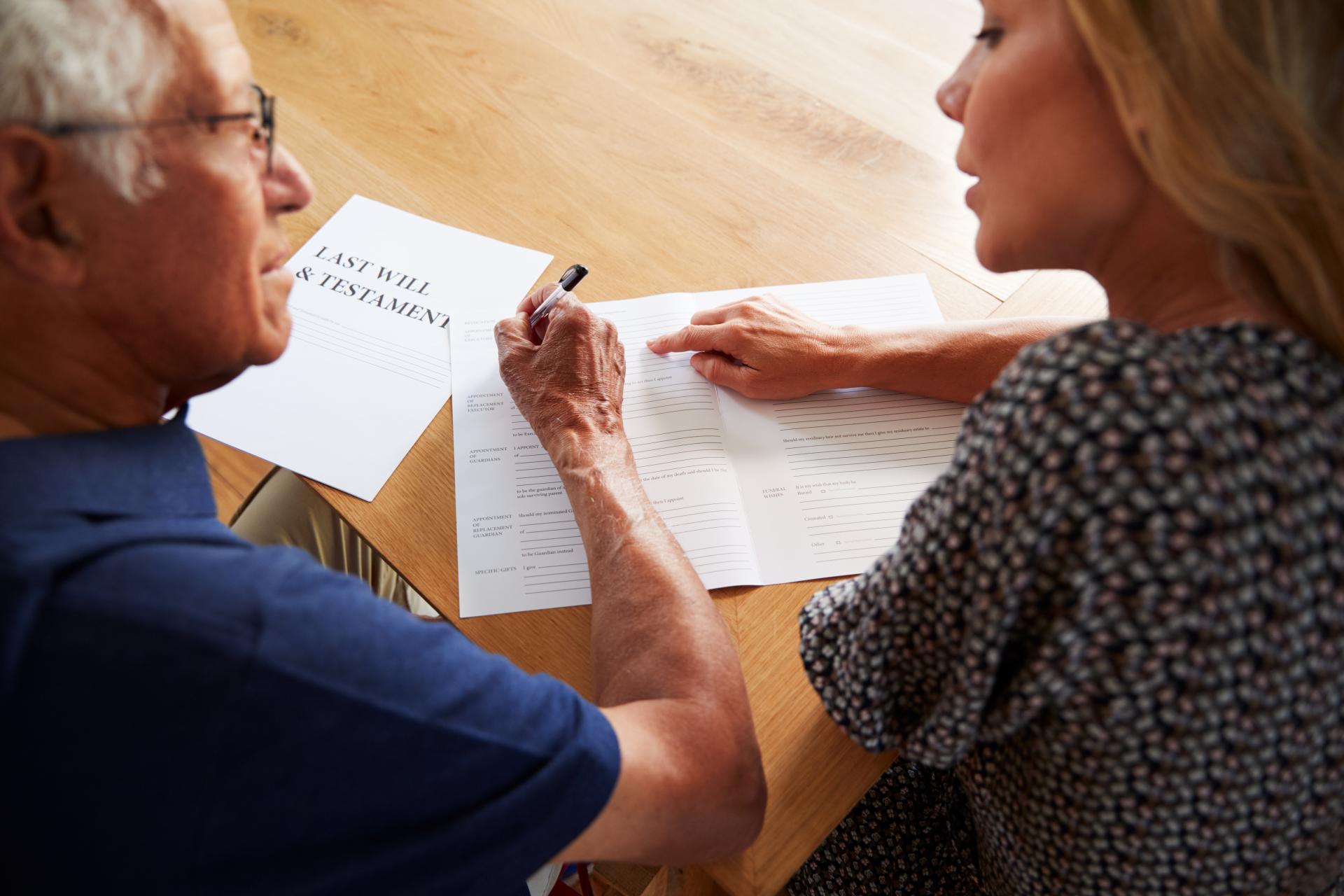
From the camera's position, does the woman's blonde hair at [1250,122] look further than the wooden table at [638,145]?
No

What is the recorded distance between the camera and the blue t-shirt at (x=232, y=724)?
21.2 inches

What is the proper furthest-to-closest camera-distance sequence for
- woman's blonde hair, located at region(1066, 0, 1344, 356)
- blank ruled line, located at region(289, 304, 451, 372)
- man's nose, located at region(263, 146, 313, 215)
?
blank ruled line, located at region(289, 304, 451, 372) → man's nose, located at region(263, 146, 313, 215) → woman's blonde hair, located at region(1066, 0, 1344, 356)

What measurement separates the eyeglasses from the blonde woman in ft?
2.00

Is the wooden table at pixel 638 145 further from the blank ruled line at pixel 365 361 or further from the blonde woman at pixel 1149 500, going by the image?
the blonde woman at pixel 1149 500

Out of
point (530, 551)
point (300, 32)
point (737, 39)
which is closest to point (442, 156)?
point (300, 32)

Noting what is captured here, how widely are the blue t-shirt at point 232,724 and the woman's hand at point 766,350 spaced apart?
48 cm

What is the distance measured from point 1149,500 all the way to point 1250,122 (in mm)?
244

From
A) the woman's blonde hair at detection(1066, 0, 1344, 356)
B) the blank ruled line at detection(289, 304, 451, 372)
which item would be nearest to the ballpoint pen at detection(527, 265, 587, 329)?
the blank ruled line at detection(289, 304, 451, 372)

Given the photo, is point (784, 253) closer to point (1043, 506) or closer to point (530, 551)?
point (530, 551)

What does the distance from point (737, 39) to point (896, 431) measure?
82 centimetres

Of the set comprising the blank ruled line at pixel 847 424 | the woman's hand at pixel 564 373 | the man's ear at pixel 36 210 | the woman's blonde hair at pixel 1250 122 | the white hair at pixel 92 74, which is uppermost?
the woman's blonde hair at pixel 1250 122

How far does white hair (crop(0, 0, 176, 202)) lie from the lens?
1.95ft

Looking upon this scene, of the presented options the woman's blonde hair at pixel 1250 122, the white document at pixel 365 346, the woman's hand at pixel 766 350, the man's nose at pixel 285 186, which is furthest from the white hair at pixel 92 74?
the woman's blonde hair at pixel 1250 122

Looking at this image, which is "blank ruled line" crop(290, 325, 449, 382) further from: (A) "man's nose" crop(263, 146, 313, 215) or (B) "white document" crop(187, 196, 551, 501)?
(A) "man's nose" crop(263, 146, 313, 215)
